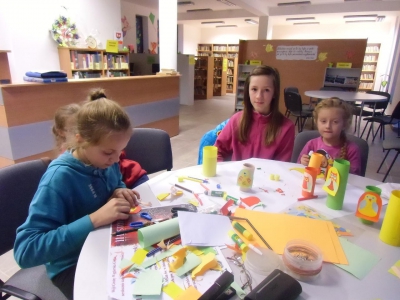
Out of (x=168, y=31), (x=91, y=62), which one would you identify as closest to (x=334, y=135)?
(x=168, y=31)

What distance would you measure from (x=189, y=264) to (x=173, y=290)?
0.09m

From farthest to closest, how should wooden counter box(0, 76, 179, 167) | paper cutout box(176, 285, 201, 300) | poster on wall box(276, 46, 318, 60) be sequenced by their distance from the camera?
poster on wall box(276, 46, 318, 60) < wooden counter box(0, 76, 179, 167) < paper cutout box(176, 285, 201, 300)

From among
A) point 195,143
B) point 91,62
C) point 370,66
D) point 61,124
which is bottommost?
point 195,143

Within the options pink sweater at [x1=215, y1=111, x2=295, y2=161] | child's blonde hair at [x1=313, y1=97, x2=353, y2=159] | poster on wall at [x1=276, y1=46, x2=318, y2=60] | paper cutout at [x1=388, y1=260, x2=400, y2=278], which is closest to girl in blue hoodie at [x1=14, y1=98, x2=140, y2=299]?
paper cutout at [x1=388, y1=260, x2=400, y2=278]

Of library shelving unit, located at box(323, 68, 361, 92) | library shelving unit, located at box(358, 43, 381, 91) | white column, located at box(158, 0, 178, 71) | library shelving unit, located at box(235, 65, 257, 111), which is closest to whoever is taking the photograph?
white column, located at box(158, 0, 178, 71)

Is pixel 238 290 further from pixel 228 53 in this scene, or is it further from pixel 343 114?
pixel 228 53

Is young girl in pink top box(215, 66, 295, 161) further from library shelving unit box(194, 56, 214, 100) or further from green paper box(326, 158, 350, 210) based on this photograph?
library shelving unit box(194, 56, 214, 100)

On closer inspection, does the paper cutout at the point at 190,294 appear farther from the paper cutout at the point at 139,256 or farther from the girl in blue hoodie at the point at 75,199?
the girl in blue hoodie at the point at 75,199

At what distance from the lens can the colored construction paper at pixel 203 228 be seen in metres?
0.82

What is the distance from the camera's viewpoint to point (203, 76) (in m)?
10.0

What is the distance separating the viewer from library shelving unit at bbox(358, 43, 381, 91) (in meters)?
9.77

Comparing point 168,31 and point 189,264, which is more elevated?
point 168,31

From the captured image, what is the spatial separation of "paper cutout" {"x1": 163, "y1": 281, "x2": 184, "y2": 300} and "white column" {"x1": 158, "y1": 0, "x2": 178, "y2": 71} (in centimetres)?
430

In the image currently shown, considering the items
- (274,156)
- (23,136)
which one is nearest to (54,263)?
(274,156)
